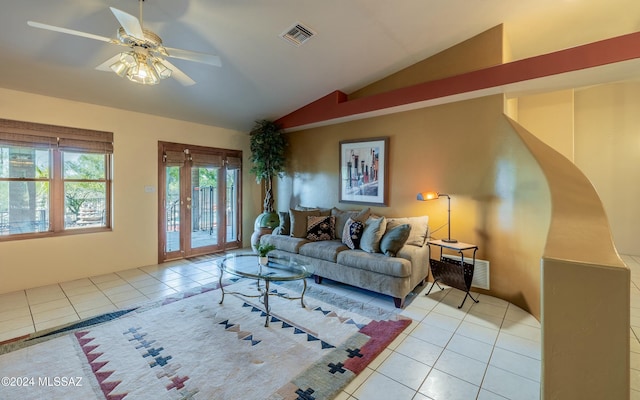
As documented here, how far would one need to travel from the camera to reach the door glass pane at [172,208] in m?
4.89

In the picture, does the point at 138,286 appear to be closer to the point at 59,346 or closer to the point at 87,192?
the point at 59,346

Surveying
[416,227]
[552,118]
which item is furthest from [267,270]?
[552,118]

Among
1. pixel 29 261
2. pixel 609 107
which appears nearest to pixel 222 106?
pixel 29 261

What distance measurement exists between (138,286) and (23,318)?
1063 millimetres

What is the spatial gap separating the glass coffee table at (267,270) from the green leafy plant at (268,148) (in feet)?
7.22

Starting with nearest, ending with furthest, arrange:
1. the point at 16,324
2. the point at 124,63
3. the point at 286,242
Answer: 1. the point at 124,63
2. the point at 16,324
3. the point at 286,242

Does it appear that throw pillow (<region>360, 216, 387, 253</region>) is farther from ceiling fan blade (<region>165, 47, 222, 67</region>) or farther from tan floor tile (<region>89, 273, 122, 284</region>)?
tan floor tile (<region>89, 273, 122, 284</region>)

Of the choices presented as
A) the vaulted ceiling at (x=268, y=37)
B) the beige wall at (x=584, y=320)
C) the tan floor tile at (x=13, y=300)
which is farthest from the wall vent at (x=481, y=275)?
the tan floor tile at (x=13, y=300)

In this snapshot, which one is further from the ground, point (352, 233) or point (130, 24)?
point (130, 24)

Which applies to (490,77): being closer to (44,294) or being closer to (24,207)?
(44,294)

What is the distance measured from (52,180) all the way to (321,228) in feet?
12.7

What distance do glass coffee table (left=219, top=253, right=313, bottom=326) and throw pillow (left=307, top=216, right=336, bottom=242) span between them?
2.95ft

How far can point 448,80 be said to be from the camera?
3451 mm

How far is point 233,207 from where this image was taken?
19.2 ft
